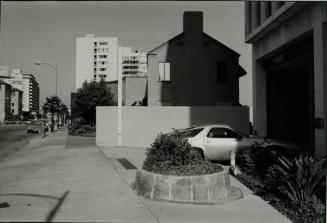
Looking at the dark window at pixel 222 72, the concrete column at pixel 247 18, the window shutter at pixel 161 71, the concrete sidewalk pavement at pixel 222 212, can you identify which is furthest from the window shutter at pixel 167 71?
the concrete sidewalk pavement at pixel 222 212

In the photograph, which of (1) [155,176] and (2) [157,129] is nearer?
(1) [155,176]

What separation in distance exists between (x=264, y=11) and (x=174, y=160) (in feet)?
30.0

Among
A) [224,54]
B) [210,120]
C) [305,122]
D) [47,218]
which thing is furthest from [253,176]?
[224,54]

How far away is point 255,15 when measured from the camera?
1639cm

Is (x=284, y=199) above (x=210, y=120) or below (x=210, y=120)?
below

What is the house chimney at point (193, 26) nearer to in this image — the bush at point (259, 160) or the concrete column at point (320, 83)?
the concrete column at point (320, 83)

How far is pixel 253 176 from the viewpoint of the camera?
410 inches

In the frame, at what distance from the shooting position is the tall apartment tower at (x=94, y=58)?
437 ft

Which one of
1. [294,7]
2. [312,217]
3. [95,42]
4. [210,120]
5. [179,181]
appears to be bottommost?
[312,217]

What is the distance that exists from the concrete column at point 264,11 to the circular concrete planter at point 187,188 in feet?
29.1

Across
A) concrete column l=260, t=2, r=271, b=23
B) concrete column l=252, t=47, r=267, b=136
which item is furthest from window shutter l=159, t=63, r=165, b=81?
concrete column l=260, t=2, r=271, b=23

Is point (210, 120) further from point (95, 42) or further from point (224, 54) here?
point (95, 42)

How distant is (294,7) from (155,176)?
24.7 feet

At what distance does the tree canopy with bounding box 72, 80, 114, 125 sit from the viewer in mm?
42969
